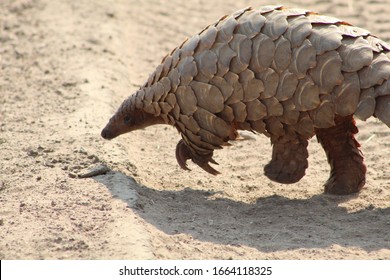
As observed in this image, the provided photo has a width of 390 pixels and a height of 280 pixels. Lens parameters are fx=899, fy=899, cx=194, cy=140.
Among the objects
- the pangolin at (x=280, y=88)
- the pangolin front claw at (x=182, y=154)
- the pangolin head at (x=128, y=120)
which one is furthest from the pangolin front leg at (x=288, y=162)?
the pangolin head at (x=128, y=120)

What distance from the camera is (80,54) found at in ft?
36.5

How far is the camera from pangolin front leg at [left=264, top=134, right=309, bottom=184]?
767cm

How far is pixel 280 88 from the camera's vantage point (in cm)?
696

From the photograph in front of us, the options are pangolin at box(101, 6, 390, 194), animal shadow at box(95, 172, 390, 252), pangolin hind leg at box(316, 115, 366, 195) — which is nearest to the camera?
animal shadow at box(95, 172, 390, 252)

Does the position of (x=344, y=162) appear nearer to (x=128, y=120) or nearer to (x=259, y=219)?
(x=259, y=219)

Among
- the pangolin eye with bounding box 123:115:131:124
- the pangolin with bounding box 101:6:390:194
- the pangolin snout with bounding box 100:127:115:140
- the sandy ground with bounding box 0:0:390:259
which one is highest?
the pangolin with bounding box 101:6:390:194

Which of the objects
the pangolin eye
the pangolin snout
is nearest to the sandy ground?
the pangolin snout

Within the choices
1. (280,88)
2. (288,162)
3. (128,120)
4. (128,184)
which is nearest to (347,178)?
(288,162)

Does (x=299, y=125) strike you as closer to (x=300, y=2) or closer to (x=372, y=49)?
(x=372, y=49)

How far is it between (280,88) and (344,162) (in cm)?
109

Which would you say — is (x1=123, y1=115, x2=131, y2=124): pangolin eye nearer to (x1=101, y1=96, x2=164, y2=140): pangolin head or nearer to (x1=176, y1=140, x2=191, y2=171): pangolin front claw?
(x1=101, y1=96, x2=164, y2=140): pangolin head

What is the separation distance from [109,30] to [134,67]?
1191 millimetres

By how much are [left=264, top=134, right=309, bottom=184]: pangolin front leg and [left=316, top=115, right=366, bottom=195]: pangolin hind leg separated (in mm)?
207

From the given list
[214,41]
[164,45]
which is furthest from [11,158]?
[164,45]
